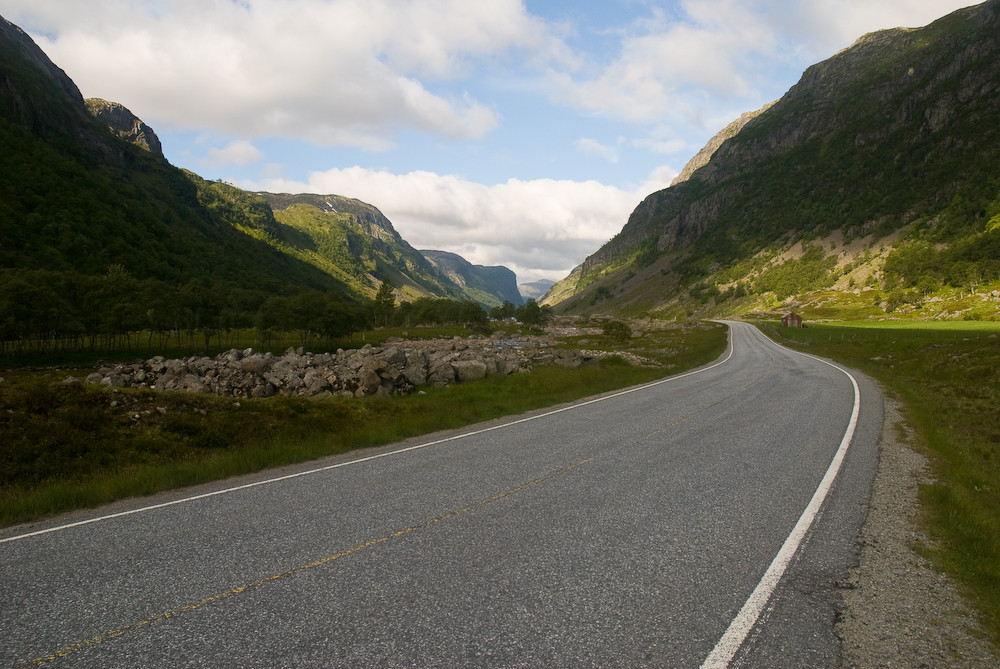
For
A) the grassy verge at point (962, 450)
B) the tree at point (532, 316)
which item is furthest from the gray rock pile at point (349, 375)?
the tree at point (532, 316)

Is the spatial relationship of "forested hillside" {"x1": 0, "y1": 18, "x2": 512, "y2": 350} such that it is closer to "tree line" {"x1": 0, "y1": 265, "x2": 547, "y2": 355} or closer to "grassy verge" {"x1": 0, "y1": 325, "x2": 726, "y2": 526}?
"tree line" {"x1": 0, "y1": 265, "x2": 547, "y2": 355}

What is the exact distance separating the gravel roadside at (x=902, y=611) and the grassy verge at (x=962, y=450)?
0.21m

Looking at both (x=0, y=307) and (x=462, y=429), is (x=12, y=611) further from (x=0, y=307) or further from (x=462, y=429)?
(x=0, y=307)

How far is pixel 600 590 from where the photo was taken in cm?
516

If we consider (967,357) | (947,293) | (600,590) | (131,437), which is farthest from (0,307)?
(947,293)

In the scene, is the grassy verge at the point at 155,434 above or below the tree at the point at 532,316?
below

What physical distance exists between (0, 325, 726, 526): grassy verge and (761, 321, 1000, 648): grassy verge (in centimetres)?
1176

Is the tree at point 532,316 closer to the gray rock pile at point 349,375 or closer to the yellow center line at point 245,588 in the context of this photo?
the gray rock pile at point 349,375

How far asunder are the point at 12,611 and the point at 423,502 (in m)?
4.89

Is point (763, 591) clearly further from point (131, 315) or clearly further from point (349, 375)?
point (131, 315)

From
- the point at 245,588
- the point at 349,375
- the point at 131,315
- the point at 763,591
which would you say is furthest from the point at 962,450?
the point at 131,315

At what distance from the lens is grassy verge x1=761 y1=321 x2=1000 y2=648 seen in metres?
5.77

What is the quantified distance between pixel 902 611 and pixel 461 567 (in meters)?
4.85

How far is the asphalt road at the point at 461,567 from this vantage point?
13.8ft
